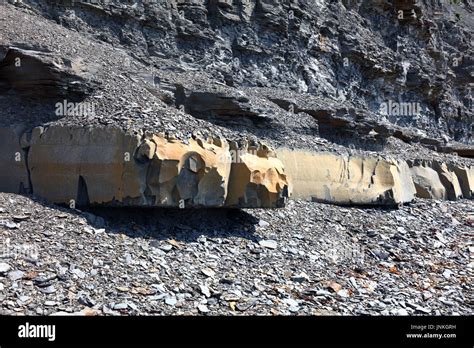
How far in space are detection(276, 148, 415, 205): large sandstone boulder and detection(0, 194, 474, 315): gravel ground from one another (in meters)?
1.49

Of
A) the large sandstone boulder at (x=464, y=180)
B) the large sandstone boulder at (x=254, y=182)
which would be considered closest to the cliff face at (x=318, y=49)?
the large sandstone boulder at (x=464, y=180)

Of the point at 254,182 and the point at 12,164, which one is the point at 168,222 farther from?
the point at 12,164

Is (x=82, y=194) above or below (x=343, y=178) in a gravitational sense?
below

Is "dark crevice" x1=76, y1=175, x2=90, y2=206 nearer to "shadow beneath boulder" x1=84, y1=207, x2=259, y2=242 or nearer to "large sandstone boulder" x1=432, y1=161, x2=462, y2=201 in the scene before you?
"shadow beneath boulder" x1=84, y1=207, x2=259, y2=242

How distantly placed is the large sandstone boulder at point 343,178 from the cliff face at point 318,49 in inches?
85.0

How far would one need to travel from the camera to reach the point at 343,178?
13.9 metres

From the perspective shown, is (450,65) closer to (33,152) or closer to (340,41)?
(340,41)

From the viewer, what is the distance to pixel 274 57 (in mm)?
22500

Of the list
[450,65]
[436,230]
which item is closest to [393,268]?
[436,230]

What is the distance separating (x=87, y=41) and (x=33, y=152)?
689 cm

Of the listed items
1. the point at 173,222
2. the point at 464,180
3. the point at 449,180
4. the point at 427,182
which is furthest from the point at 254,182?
the point at 464,180

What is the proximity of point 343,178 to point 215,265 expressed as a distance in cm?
641

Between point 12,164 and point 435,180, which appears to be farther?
point 435,180

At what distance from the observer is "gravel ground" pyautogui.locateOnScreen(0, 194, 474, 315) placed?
718 cm
